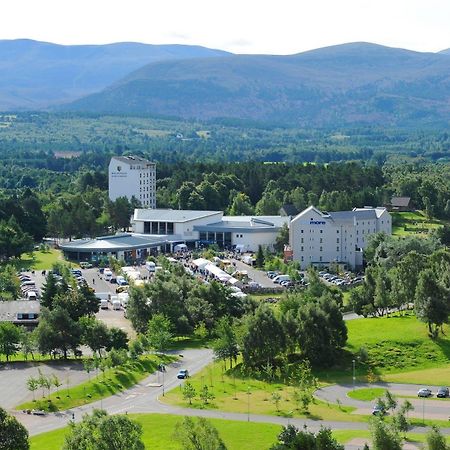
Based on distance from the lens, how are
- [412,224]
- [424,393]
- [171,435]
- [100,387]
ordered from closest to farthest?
[171,435]
[424,393]
[100,387]
[412,224]

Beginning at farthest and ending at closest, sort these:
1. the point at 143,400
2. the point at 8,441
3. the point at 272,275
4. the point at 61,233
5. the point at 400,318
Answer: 1. the point at 61,233
2. the point at 272,275
3. the point at 400,318
4. the point at 143,400
5. the point at 8,441

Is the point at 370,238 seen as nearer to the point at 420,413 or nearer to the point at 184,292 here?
the point at 184,292

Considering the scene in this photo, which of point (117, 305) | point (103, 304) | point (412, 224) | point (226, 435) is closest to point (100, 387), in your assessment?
point (226, 435)

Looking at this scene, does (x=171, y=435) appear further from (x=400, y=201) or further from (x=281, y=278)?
(x=400, y=201)

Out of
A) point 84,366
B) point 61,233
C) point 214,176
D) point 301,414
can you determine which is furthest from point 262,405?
point 214,176

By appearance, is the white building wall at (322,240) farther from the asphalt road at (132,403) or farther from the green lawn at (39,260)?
the asphalt road at (132,403)

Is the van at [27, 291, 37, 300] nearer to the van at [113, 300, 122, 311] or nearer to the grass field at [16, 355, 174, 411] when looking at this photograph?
the van at [113, 300, 122, 311]

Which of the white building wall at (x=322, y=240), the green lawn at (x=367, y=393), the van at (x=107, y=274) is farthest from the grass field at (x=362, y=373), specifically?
the white building wall at (x=322, y=240)
